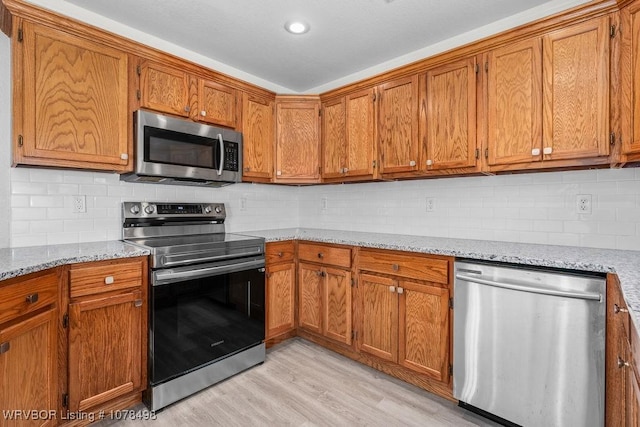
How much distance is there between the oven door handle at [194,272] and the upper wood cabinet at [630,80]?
2380 mm

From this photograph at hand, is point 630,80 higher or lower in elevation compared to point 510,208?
higher

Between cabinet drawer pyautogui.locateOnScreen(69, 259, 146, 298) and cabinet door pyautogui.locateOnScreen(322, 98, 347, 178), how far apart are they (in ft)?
5.79

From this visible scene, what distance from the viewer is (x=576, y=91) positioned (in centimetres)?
182

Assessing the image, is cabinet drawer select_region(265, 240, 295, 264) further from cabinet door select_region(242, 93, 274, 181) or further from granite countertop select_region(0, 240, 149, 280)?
granite countertop select_region(0, 240, 149, 280)

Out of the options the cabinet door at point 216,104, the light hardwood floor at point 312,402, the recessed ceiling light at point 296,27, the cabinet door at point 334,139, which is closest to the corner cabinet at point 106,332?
the light hardwood floor at point 312,402

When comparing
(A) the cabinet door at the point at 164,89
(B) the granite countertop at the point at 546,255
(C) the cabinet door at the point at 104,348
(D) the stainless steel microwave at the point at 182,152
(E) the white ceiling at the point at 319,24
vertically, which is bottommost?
(C) the cabinet door at the point at 104,348

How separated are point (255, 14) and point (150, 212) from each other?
5.31 ft

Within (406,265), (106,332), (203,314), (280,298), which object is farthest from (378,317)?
(106,332)

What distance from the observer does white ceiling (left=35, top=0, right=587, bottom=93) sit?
6.77 feet

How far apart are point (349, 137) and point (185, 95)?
1380 mm

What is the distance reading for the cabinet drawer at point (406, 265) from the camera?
2.03m

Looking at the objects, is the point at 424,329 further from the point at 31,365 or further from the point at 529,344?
the point at 31,365

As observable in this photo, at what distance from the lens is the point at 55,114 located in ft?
6.12

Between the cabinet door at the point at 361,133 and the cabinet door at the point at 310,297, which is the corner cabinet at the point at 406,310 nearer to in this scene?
the cabinet door at the point at 310,297
